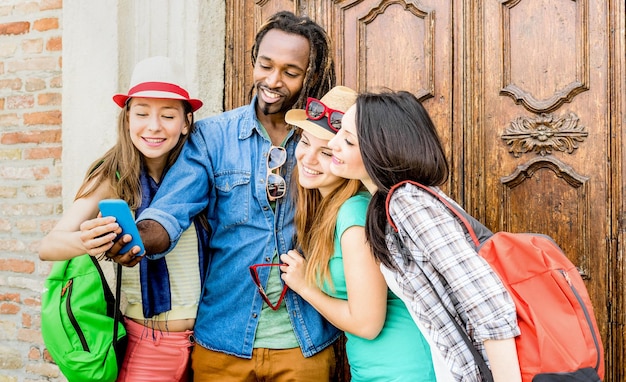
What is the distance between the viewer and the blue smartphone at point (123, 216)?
1891 millimetres

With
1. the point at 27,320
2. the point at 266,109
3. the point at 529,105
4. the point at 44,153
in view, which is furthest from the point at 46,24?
the point at 529,105

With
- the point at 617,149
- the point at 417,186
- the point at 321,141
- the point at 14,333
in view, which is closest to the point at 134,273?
the point at 321,141

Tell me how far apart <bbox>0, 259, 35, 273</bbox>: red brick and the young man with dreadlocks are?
159 cm

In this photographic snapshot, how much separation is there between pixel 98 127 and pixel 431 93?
66.1 inches

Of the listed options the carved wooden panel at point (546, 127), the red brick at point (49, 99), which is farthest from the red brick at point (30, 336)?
the carved wooden panel at point (546, 127)

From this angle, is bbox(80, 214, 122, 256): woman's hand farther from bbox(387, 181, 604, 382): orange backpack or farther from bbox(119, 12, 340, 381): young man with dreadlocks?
bbox(387, 181, 604, 382): orange backpack

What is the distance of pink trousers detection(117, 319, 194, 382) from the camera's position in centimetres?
232

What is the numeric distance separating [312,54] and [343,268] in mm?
847

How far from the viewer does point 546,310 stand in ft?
5.12

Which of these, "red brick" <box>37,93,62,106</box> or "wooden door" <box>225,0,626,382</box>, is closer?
"wooden door" <box>225,0,626,382</box>

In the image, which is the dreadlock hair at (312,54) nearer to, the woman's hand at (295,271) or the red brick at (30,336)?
the woman's hand at (295,271)

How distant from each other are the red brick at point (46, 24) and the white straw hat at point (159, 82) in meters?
1.34

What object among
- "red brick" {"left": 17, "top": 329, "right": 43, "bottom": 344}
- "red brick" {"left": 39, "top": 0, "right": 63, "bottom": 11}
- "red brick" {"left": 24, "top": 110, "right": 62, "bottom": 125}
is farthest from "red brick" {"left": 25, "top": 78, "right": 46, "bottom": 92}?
"red brick" {"left": 17, "top": 329, "right": 43, "bottom": 344}

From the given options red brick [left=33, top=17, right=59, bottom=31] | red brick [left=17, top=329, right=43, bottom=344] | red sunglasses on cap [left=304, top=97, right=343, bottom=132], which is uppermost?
red brick [left=33, top=17, right=59, bottom=31]
